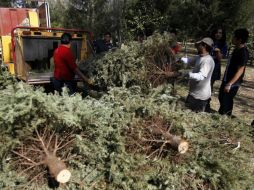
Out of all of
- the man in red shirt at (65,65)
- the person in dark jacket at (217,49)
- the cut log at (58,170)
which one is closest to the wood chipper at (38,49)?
the man in red shirt at (65,65)

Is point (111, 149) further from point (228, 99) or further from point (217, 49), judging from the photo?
point (217, 49)

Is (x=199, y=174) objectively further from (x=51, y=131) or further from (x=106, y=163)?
(x=51, y=131)

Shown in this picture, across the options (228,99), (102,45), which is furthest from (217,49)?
(102,45)

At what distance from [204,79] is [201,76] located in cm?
22

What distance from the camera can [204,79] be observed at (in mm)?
4414

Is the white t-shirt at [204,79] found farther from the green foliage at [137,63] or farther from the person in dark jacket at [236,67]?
the green foliage at [137,63]

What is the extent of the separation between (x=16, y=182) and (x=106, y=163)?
1.00 m

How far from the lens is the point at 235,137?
430cm

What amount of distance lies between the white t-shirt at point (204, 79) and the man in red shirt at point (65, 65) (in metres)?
2.03

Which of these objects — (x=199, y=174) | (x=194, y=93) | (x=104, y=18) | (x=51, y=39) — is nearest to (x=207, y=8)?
(x=104, y=18)

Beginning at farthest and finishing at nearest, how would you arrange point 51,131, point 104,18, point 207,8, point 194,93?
point 104,18 → point 207,8 → point 194,93 → point 51,131

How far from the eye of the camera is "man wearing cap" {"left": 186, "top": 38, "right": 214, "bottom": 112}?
4.27 metres

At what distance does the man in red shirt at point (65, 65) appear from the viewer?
16.9ft

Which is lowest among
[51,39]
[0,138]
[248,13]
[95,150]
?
[95,150]
